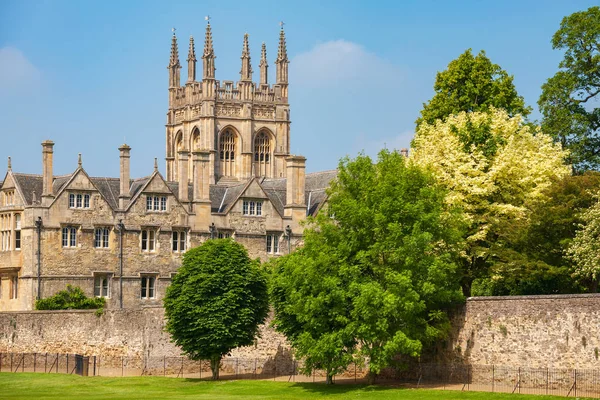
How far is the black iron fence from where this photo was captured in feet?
174

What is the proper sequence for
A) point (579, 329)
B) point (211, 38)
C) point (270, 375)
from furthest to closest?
point (211, 38) → point (270, 375) → point (579, 329)

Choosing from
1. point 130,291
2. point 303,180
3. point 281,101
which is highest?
point 281,101

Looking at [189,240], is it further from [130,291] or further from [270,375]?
[270,375]

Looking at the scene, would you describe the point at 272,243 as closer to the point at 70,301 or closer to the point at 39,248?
the point at 70,301

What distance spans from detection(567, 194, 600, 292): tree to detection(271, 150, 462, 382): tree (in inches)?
203

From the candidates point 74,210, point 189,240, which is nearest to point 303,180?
point 189,240

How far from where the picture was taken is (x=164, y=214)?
88.2 metres

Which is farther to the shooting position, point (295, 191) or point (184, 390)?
point (295, 191)

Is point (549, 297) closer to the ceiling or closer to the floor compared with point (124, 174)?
closer to the floor

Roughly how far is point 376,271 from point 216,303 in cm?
1012

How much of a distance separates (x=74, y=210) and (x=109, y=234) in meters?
2.81

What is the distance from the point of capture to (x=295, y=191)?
92.9 meters

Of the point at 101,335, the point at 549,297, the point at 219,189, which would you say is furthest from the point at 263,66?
the point at 549,297

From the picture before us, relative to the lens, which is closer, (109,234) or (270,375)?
(270,375)
